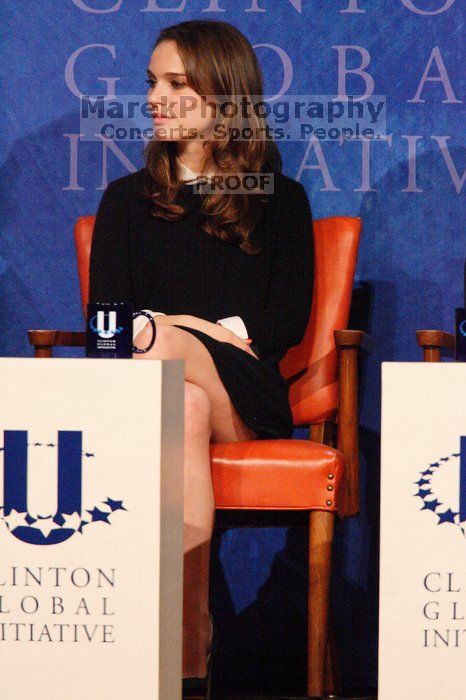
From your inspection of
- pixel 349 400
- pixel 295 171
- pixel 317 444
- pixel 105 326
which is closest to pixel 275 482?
pixel 317 444

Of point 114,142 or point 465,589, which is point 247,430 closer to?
point 465,589

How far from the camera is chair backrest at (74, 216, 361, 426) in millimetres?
2428

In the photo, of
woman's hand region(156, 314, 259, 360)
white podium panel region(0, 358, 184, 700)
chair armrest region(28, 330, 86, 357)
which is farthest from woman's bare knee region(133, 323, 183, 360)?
white podium panel region(0, 358, 184, 700)

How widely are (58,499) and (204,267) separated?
104 cm

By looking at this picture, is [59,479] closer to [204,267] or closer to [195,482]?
[195,482]

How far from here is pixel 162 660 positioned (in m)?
1.50

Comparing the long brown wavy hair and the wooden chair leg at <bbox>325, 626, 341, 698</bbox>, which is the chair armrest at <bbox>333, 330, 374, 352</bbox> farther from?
the wooden chair leg at <bbox>325, 626, 341, 698</bbox>

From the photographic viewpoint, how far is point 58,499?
1487 millimetres

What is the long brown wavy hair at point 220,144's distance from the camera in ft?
7.91

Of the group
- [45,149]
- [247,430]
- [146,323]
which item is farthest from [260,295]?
[45,149]

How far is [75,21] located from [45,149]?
354 mm

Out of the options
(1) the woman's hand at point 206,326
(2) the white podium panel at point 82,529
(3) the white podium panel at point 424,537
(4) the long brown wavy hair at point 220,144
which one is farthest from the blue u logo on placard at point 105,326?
(4) the long brown wavy hair at point 220,144

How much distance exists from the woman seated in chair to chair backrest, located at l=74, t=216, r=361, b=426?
6 centimetres

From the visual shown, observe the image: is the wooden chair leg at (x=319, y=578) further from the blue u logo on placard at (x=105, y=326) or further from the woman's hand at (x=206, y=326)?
the blue u logo on placard at (x=105, y=326)
